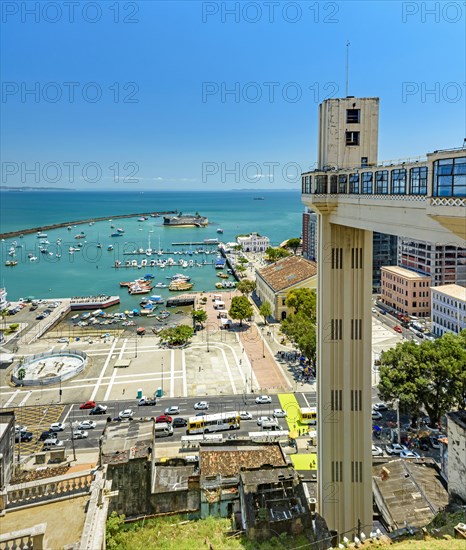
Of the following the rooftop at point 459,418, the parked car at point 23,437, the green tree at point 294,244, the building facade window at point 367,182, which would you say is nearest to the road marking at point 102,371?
the parked car at point 23,437

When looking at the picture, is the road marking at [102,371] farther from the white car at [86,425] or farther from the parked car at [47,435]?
the parked car at [47,435]

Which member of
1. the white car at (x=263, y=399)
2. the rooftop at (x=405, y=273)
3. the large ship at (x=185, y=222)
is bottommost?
the white car at (x=263, y=399)

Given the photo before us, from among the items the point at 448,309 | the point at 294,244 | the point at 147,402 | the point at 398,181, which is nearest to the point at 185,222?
the point at 294,244

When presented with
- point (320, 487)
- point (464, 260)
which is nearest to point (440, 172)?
point (320, 487)

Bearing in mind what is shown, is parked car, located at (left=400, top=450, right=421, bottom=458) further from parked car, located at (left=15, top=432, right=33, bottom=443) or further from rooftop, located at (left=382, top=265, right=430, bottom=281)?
rooftop, located at (left=382, top=265, right=430, bottom=281)

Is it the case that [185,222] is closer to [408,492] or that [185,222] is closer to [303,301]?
[303,301]

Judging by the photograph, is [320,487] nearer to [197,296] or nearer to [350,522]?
[350,522]

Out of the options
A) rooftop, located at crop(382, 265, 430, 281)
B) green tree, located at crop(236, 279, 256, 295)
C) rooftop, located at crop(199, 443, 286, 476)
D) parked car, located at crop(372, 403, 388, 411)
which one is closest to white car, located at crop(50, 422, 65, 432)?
rooftop, located at crop(199, 443, 286, 476)
